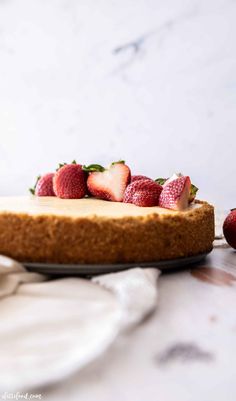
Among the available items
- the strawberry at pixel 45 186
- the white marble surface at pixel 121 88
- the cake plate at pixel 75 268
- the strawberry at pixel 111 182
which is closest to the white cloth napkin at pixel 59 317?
the cake plate at pixel 75 268

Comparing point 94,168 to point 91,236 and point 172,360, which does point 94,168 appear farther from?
point 172,360

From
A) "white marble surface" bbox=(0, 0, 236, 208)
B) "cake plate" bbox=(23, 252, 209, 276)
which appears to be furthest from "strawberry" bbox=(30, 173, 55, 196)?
"white marble surface" bbox=(0, 0, 236, 208)

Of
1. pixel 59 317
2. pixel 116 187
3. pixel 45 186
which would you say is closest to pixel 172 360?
pixel 59 317

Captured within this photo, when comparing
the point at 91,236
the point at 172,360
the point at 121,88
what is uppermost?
the point at 121,88

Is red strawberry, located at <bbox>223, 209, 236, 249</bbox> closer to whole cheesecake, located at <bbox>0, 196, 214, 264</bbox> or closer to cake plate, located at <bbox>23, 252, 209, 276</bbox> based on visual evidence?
whole cheesecake, located at <bbox>0, 196, 214, 264</bbox>

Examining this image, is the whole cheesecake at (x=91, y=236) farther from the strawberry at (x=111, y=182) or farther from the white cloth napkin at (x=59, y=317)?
Answer: the strawberry at (x=111, y=182)

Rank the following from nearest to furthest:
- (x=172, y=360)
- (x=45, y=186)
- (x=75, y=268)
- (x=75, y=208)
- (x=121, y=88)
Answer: (x=172, y=360) < (x=75, y=268) < (x=75, y=208) < (x=45, y=186) < (x=121, y=88)

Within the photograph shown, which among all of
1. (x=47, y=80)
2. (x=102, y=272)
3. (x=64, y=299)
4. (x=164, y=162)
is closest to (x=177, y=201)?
(x=102, y=272)
